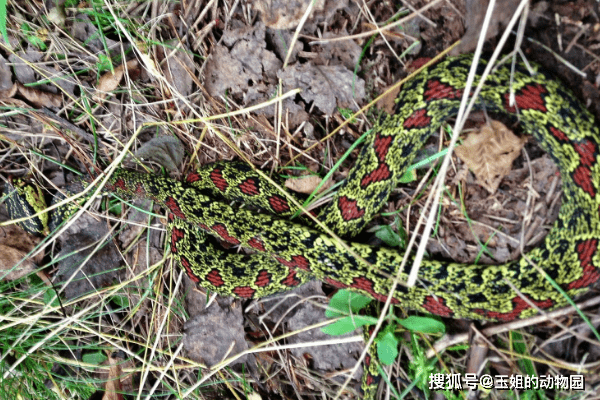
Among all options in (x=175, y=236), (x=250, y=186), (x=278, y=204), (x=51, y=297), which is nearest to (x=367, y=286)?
(x=278, y=204)

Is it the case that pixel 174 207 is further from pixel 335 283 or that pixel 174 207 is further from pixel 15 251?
pixel 15 251

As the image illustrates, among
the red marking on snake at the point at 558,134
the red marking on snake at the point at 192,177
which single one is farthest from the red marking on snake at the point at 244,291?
the red marking on snake at the point at 558,134

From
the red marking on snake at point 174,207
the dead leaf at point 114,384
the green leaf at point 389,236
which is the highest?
the green leaf at point 389,236

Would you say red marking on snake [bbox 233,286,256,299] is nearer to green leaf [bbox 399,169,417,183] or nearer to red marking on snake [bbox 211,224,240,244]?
red marking on snake [bbox 211,224,240,244]

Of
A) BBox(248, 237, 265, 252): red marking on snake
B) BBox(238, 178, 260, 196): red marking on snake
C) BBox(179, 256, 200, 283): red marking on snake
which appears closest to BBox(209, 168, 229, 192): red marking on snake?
BBox(238, 178, 260, 196): red marking on snake

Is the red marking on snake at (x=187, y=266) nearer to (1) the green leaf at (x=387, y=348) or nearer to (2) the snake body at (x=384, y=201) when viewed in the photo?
(2) the snake body at (x=384, y=201)
